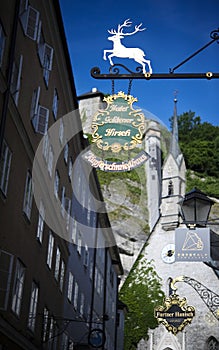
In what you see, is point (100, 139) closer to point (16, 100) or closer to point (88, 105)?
point (16, 100)

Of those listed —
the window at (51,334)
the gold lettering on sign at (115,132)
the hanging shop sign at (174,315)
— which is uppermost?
the gold lettering on sign at (115,132)

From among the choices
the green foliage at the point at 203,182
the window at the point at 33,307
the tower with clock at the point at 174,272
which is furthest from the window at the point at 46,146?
the green foliage at the point at 203,182

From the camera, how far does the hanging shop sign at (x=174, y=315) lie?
19.4 m

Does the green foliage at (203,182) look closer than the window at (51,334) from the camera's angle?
No

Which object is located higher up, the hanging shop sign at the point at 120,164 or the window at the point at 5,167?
the window at the point at 5,167

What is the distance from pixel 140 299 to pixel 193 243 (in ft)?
110

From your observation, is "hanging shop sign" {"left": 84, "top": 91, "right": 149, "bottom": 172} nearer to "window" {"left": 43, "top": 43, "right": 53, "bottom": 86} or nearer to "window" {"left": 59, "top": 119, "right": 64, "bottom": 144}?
"window" {"left": 43, "top": 43, "right": 53, "bottom": 86}

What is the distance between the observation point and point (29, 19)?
14094 millimetres

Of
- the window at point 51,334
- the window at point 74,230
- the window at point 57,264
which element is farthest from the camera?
the window at point 74,230

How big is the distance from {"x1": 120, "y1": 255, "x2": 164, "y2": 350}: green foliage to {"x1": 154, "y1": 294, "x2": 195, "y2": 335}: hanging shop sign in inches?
805

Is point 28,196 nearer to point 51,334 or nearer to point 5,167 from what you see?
point 5,167

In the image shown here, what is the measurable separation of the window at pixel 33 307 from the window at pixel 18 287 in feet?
3.99

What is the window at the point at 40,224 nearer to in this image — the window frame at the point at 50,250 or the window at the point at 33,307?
the window frame at the point at 50,250

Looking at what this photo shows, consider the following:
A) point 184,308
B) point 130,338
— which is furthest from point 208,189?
point 184,308
